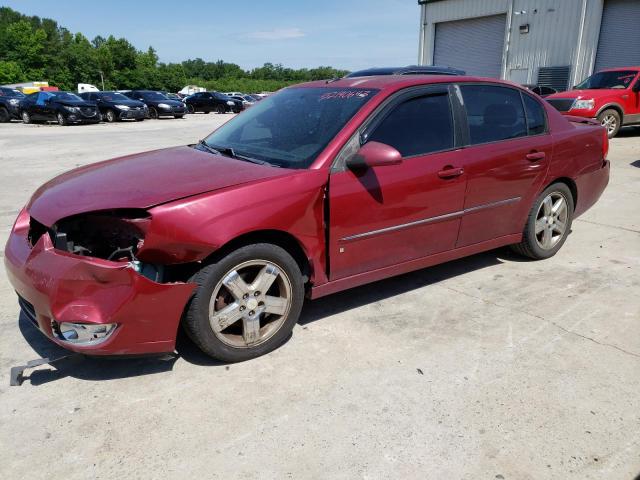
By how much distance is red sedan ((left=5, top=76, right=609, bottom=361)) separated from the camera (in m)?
2.71

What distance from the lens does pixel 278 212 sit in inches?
119

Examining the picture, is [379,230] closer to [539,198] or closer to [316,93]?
[316,93]

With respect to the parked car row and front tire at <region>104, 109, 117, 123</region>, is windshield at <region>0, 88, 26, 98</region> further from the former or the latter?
front tire at <region>104, 109, 117, 123</region>

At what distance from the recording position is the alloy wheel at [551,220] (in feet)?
15.3

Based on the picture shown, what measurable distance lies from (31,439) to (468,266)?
360 cm

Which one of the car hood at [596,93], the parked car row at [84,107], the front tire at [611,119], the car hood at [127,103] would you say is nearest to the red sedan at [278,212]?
the car hood at [596,93]

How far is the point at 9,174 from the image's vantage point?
375 inches

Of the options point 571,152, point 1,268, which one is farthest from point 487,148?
point 1,268

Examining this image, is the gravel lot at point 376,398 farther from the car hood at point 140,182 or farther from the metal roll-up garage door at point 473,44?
the metal roll-up garage door at point 473,44

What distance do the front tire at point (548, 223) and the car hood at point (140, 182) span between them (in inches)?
98.3

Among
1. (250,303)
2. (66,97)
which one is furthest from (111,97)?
(250,303)

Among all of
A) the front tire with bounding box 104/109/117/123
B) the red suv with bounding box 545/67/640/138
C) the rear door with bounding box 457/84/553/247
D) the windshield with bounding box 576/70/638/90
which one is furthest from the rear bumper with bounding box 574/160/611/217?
the front tire with bounding box 104/109/117/123

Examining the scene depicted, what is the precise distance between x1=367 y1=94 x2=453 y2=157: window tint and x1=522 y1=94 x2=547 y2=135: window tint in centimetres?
101

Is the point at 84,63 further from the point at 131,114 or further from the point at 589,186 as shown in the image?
the point at 589,186
